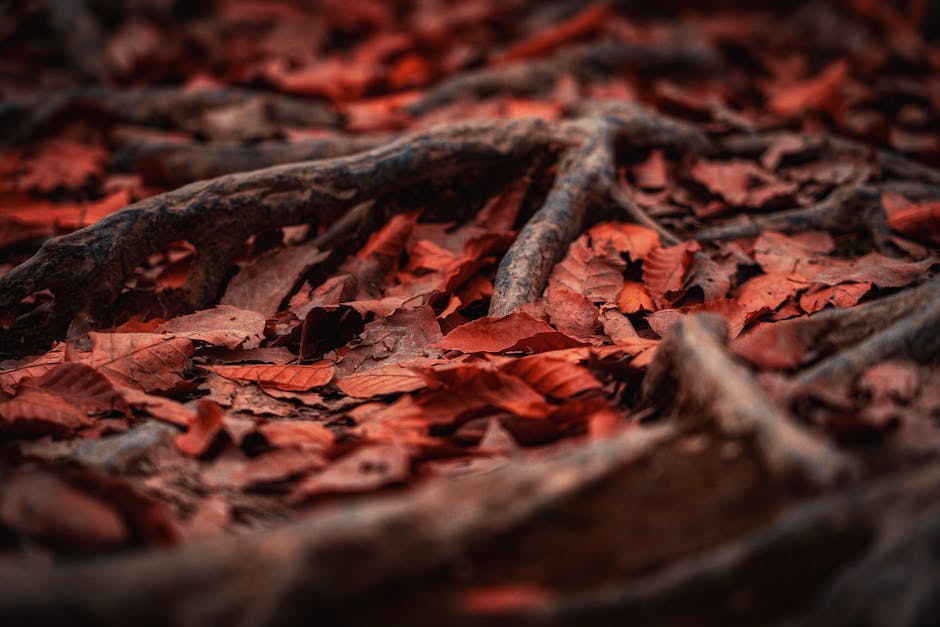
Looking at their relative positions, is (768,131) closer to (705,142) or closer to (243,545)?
(705,142)

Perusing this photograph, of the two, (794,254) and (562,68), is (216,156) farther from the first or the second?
(794,254)

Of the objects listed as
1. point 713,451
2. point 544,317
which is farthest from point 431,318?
point 713,451

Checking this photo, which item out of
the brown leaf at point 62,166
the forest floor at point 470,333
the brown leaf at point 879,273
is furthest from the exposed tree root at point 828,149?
the brown leaf at point 62,166

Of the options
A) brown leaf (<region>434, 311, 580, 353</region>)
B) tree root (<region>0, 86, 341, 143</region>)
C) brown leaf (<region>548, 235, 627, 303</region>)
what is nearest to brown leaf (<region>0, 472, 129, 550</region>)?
brown leaf (<region>434, 311, 580, 353</region>)

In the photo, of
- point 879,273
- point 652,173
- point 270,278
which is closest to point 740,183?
point 652,173

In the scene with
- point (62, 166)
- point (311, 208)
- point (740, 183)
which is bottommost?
point (740, 183)

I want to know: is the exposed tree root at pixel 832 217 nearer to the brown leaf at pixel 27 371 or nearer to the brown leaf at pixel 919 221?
the brown leaf at pixel 919 221

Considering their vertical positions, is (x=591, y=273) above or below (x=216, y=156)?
below
